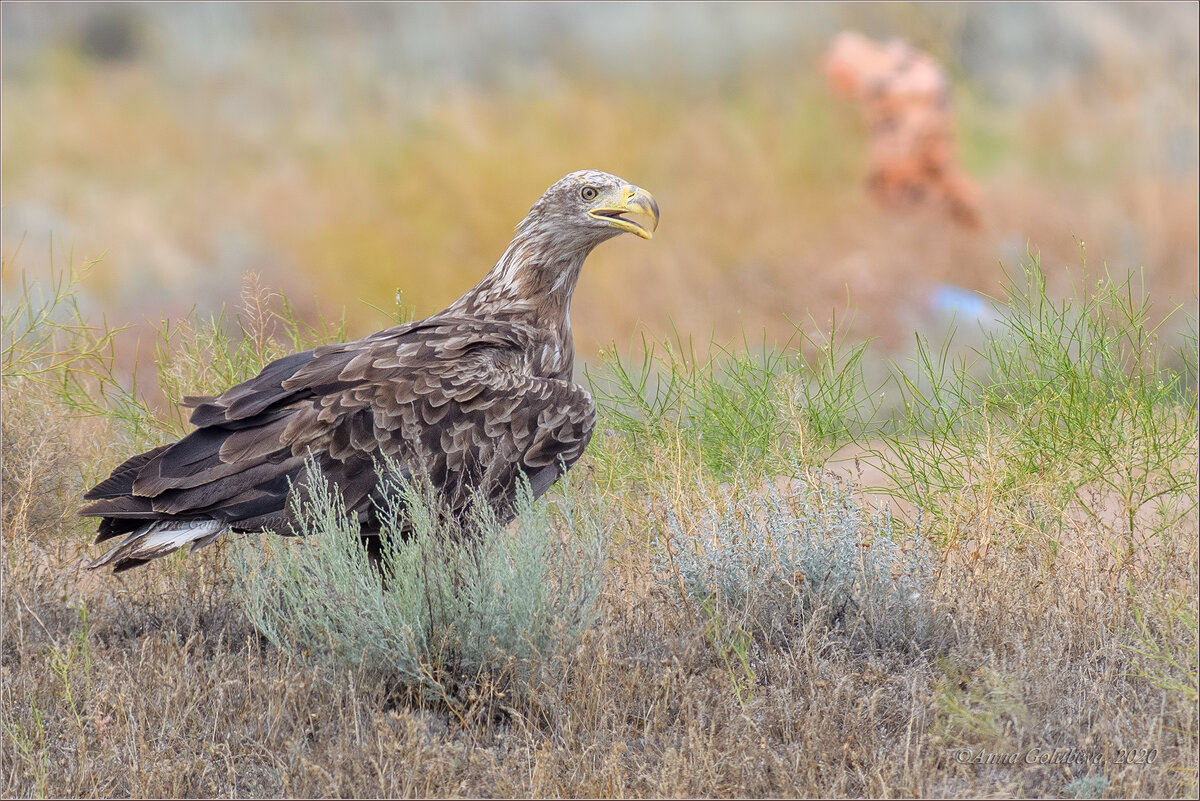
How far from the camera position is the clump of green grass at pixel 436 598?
410cm

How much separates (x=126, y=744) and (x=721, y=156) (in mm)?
12244

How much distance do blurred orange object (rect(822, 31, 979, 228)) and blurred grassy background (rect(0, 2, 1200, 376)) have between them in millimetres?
248

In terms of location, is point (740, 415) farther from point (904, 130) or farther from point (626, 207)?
point (904, 130)

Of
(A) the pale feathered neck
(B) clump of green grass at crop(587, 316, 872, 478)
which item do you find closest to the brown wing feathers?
(A) the pale feathered neck

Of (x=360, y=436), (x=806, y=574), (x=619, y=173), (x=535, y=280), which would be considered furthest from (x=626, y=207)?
(x=619, y=173)

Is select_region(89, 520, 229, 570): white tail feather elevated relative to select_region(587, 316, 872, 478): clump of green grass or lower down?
lower down

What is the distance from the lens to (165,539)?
439cm

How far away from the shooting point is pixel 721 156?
15141 millimetres

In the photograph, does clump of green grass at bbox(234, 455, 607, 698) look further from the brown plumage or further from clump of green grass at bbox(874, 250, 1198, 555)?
clump of green grass at bbox(874, 250, 1198, 555)

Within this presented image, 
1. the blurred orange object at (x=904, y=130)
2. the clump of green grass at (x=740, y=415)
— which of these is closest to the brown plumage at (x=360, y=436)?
the clump of green grass at (x=740, y=415)

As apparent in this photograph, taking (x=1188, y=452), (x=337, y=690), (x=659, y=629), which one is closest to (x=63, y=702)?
(x=337, y=690)

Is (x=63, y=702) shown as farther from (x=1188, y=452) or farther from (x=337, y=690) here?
(x=1188, y=452)

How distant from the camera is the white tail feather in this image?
4363mm

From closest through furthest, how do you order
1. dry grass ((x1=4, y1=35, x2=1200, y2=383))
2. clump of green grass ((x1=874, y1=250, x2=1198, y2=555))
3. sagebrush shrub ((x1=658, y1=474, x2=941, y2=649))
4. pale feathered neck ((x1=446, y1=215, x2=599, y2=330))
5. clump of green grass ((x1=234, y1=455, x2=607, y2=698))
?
1. clump of green grass ((x1=234, y1=455, x2=607, y2=698))
2. sagebrush shrub ((x1=658, y1=474, x2=941, y2=649))
3. clump of green grass ((x1=874, y1=250, x2=1198, y2=555))
4. pale feathered neck ((x1=446, y1=215, x2=599, y2=330))
5. dry grass ((x1=4, y1=35, x2=1200, y2=383))
